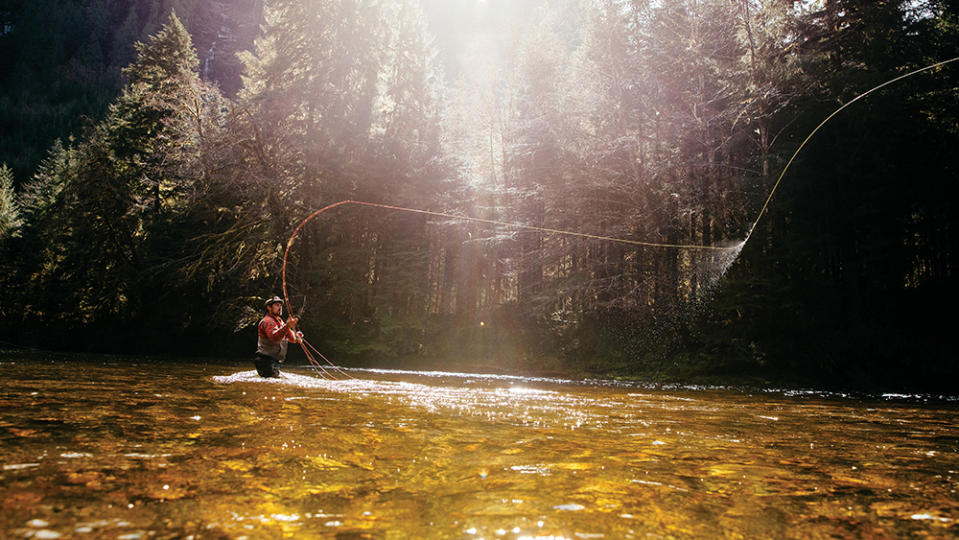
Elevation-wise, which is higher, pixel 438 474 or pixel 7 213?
pixel 7 213

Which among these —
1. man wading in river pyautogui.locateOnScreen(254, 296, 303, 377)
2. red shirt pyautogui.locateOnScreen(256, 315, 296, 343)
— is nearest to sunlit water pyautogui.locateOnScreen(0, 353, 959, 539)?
red shirt pyautogui.locateOnScreen(256, 315, 296, 343)

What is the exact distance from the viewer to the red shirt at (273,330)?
33.8ft

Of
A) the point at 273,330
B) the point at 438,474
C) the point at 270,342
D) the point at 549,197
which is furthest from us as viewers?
the point at 549,197

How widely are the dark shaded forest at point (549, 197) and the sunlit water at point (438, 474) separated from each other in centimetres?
1230

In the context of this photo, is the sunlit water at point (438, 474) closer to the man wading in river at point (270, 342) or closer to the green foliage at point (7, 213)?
the man wading in river at point (270, 342)

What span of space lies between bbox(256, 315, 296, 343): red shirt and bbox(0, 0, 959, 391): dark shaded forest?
35.0ft

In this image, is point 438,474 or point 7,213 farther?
point 7,213

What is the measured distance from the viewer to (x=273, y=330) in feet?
34.9

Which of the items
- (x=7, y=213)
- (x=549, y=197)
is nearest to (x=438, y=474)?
(x=549, y=197)

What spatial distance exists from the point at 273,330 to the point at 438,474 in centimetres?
829

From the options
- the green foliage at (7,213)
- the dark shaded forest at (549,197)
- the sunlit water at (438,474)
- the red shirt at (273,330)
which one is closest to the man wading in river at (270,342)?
the red shirt at (273,330)

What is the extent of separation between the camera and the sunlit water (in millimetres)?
2303

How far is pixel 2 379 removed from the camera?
761 cm

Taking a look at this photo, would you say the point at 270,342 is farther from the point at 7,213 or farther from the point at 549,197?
the point at 7,213
